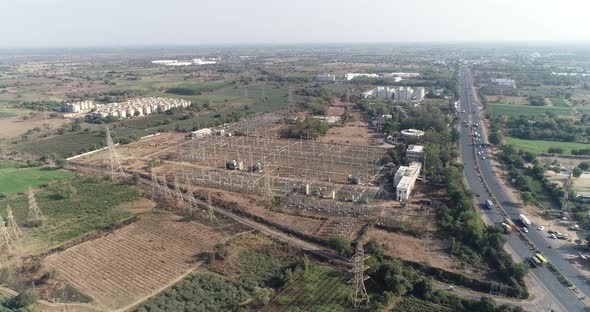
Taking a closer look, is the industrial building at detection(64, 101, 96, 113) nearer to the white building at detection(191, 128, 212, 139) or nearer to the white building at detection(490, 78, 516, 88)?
the white building at detection(191, 128, 212, 139)

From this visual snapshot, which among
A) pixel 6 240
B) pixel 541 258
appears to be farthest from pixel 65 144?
pixel 541 258

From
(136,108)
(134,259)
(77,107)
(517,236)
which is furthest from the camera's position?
(77,107)

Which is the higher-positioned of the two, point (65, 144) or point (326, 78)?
point (326, 78)

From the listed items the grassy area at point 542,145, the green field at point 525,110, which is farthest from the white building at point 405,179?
Answer: the green field at point 525,110

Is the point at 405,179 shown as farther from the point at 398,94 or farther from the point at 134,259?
the point at 398,94

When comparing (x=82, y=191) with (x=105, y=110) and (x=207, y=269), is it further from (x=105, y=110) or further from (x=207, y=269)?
(x=105, y=110)

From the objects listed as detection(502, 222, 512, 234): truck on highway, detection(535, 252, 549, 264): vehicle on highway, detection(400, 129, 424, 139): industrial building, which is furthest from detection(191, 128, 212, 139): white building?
detection(535, 252, 549, 264): vehicle on highway

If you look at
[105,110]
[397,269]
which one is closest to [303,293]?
[397,269]
